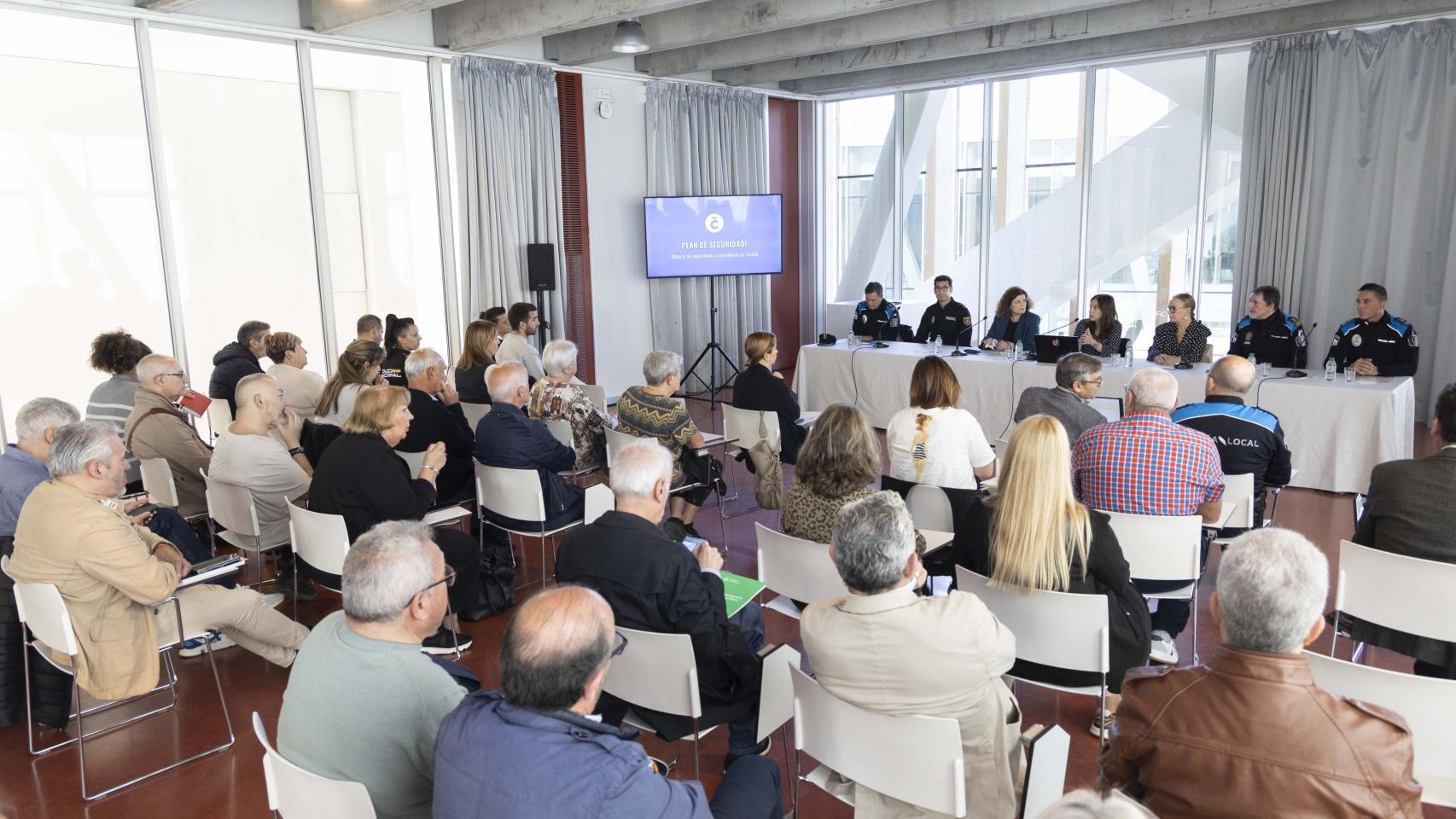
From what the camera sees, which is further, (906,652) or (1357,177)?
(1357,177)

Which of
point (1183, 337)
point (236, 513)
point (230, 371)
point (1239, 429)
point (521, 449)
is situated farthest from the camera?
point (1183, 337)

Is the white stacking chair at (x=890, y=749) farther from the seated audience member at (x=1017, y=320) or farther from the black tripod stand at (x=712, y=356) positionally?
the black tripod stand at (x=712, y=356)

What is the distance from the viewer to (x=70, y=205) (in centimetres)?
634

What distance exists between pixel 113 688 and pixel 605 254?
6816 millimetres

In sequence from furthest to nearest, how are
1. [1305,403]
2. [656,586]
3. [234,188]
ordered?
[234,188], [1305,403], [656,586]

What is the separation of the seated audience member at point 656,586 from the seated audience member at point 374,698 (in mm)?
668

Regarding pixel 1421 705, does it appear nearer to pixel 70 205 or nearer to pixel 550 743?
pixel 550 743

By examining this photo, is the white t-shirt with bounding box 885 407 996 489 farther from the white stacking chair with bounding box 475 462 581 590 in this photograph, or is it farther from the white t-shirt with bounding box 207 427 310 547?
the white t-shirt with bounding box 207 427 310 547

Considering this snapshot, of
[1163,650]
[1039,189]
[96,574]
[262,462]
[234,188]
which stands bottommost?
[1163,650]

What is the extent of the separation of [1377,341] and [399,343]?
655 cm

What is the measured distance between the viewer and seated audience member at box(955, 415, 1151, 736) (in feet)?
8.65

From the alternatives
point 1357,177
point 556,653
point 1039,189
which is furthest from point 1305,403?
point 556,653

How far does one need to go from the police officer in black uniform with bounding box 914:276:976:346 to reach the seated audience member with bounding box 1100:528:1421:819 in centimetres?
689

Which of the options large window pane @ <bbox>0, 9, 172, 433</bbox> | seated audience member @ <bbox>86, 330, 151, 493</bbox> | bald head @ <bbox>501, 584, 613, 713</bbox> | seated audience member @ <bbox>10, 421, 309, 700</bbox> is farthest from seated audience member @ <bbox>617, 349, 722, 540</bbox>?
large window pane @ <bbox>0, 9, 172, 433</bbox>
